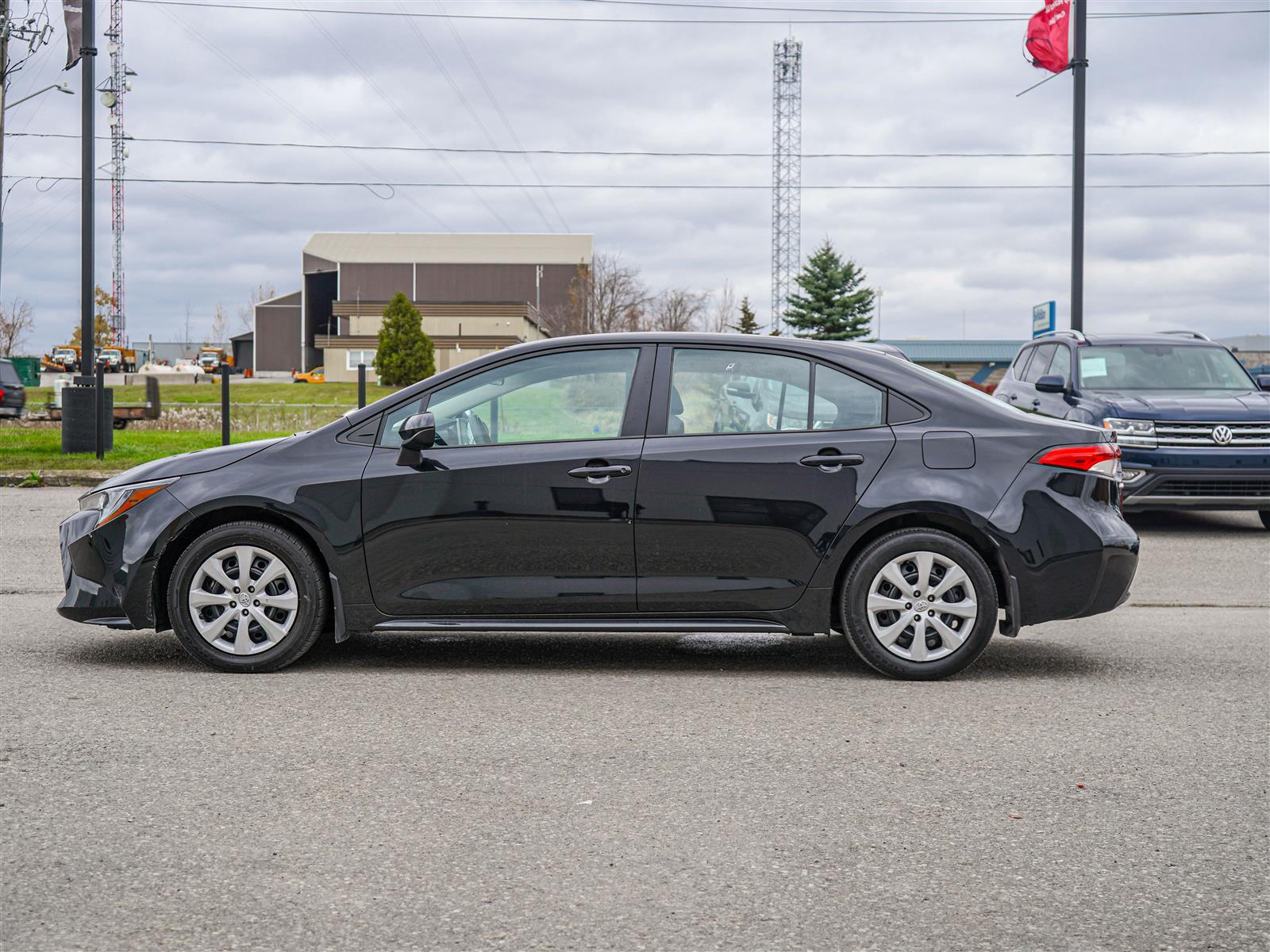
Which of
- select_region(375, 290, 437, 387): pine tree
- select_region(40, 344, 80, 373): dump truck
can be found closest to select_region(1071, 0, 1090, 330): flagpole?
select_region(375, 290, 437, 387): pine tree

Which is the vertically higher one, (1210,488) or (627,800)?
(1210,488)

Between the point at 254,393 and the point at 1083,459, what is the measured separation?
6391 cm

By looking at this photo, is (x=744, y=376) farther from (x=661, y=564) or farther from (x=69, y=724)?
(x=69, y=724)

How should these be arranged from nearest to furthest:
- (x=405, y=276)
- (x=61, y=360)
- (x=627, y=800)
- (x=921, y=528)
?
(x=627, y=800), (x=921, y=528), (x=61, y=360), (x=405, y=276)

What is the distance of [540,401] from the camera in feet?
19.9

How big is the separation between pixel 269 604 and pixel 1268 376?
10.7 metres

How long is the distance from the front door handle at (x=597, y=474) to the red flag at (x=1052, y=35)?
701 inches

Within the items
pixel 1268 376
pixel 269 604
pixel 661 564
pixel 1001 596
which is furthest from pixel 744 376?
pixel 1268 376

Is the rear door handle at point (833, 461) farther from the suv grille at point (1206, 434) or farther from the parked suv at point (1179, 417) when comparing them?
the suv grille at point (1206, 434)

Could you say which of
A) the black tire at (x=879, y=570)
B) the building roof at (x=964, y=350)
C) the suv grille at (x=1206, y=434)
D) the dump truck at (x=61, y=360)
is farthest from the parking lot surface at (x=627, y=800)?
the building roof at (x=964, y=350)

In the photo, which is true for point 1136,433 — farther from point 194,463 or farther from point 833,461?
point 194,463

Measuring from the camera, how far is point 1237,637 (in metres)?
7.14

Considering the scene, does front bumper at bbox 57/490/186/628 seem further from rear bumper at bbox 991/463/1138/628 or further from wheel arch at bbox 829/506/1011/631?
rear bumper at bbox 991/463/1138/628

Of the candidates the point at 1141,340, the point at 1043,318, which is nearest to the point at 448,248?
the point at 1043,318
